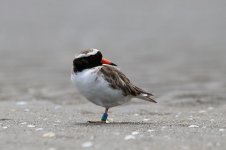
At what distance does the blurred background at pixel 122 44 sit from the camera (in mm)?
13391

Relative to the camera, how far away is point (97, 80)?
8094mm

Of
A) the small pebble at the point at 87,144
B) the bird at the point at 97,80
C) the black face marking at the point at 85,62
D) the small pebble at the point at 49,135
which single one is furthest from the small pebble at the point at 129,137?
the black face marking at the point at 85,62

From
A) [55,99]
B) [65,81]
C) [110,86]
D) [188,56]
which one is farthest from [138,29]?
[110,86]

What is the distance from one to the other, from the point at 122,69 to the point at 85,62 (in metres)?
8.12

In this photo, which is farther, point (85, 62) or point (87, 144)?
point (85, 62)

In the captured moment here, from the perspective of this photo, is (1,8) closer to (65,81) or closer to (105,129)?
(65,81)

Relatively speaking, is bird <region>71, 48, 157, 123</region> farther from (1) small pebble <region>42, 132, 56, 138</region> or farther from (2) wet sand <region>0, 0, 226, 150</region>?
(1) small pebble <region>42, 132, 56, 138</region>

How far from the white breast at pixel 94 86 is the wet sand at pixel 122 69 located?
0.36m

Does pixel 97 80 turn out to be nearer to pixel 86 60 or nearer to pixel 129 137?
pixel 86 60

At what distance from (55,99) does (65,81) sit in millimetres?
2711

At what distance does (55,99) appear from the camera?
11938 millimetres

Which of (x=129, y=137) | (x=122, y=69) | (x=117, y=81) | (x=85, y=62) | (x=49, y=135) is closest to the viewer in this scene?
(x=129, y=137)

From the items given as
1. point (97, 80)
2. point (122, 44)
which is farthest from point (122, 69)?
point (97, 80)

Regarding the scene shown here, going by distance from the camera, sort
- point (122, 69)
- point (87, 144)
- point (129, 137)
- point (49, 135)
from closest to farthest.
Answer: point (87, 144)
point (129, 137)
point (49, 135)
point (122, 69)
